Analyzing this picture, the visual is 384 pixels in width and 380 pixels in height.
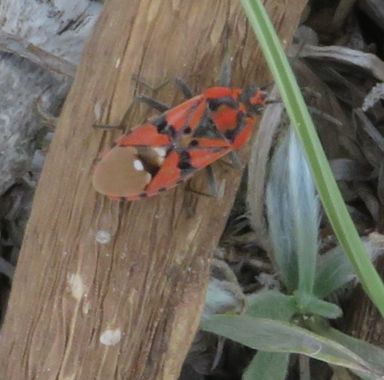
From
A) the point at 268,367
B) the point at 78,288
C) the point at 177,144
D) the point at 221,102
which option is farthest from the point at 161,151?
the point at 268,367

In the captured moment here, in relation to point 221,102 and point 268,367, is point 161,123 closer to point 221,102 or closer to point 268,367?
point 221,102

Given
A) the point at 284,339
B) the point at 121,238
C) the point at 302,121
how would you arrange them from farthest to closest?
1. the point at 284,339
2. the point at 121,238
3. the point at 302,121

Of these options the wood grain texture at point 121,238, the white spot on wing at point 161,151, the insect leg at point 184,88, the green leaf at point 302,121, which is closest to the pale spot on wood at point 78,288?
the wood grain texture at point 121,238

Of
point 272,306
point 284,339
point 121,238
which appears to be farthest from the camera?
point 272,306

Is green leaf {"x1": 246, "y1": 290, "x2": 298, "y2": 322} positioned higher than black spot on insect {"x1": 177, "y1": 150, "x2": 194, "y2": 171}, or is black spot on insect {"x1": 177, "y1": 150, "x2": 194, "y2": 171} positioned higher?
black spot on insect {"x1": 177, "y1": 150, "x2": 194, "y2": 171}

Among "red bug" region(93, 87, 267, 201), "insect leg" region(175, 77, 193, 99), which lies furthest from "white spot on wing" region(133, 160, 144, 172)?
"insect leg" region(175, 77, 193, 99)

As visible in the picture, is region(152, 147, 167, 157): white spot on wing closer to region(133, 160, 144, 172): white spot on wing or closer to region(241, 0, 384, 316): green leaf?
region(133, 160, 144, 172): white spot on wing
